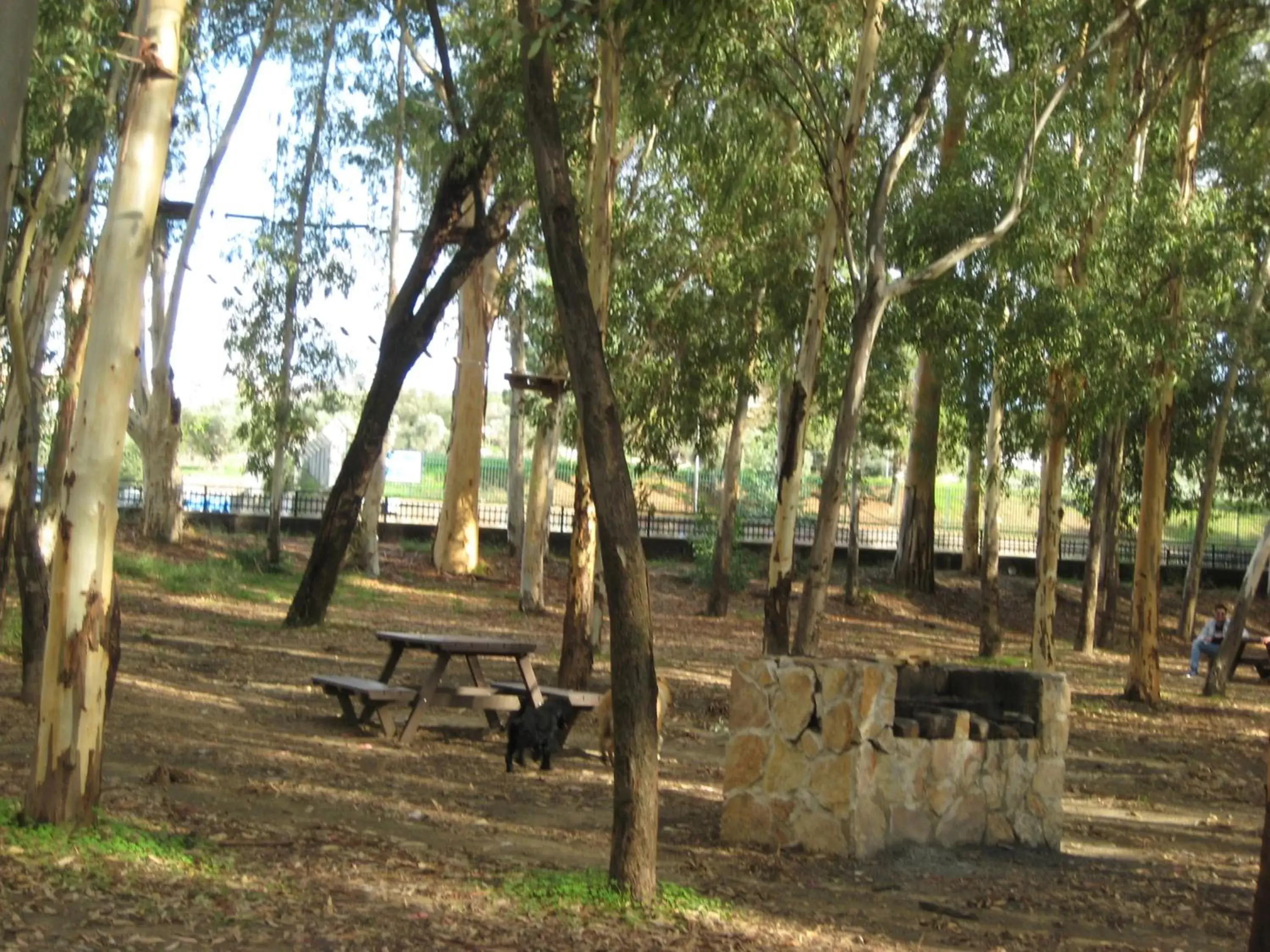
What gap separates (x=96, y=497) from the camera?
6426mm

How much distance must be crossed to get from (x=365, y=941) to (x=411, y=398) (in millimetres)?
88556

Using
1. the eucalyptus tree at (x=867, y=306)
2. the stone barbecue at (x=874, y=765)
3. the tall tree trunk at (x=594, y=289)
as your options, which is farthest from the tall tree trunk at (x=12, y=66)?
the eucalyptus tree at (x=867, y=306)

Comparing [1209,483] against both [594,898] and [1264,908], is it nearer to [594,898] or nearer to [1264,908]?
[594,898]

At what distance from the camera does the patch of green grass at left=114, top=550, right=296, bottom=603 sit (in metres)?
22.4

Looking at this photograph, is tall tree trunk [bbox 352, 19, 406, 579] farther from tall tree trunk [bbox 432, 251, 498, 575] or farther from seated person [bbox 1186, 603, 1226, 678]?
seated person [bbox 1186, 603, 1226, 678]

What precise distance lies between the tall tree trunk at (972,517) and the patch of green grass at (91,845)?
1051 inches

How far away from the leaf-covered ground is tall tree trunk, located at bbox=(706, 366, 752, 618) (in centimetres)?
814

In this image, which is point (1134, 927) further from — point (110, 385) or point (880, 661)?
point (110, 385)

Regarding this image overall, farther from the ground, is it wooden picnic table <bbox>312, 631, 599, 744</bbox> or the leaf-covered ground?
wooden picnic table <bbox>312, 631, 599, 744</bbox>

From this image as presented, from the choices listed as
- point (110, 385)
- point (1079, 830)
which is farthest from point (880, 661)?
point (110, 385)

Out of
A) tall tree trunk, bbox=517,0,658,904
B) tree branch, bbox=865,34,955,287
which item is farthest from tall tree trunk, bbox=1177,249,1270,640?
tall tree trunk, bbox=517,0,658,904

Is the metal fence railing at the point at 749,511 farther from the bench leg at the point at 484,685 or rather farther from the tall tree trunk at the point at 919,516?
the bench leg at the point at 484,685

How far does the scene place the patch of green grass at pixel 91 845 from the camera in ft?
20.7

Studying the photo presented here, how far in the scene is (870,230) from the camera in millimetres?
13305
